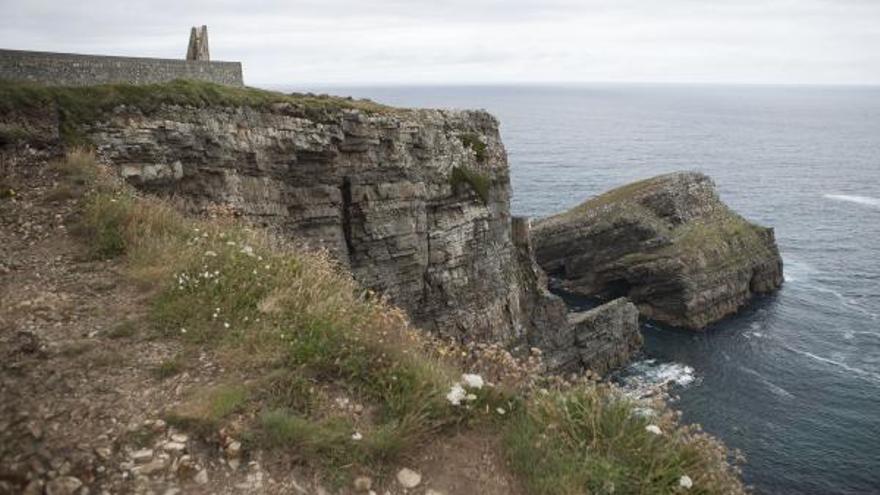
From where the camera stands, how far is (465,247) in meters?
40.2

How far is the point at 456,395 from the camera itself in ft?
27.1

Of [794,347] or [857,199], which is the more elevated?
[857,199]

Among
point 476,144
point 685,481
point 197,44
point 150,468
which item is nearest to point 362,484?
point 150,468

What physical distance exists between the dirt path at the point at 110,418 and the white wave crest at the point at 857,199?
116356 mm

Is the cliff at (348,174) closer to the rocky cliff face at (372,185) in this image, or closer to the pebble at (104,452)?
the rocky cliff face at (372,185)

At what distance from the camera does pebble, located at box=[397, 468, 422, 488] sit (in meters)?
7.28

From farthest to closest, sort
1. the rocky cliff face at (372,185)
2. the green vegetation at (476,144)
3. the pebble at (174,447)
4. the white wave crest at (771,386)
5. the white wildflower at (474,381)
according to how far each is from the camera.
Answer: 1. the white wave crest at (771,386)
2. the green vegetation at (476,144)
3. the rocky cliff face at (372,185)
4. the white wildflower at (474,381)
5. the pebble at (174,447)

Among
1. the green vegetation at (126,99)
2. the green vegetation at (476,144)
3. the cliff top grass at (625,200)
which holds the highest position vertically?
the green vegetation at (126,99)

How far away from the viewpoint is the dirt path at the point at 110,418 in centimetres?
659

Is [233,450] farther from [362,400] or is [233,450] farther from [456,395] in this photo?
[456,395]

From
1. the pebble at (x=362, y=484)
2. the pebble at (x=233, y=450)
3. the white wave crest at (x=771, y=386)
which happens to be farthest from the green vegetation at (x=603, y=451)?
the white wave crest at (x=771, y=386)

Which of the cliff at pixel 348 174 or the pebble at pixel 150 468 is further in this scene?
the cliff at pixel 348 174

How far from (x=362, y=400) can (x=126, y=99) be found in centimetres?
2368

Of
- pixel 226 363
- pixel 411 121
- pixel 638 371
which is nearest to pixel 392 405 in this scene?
pixel 226 363
